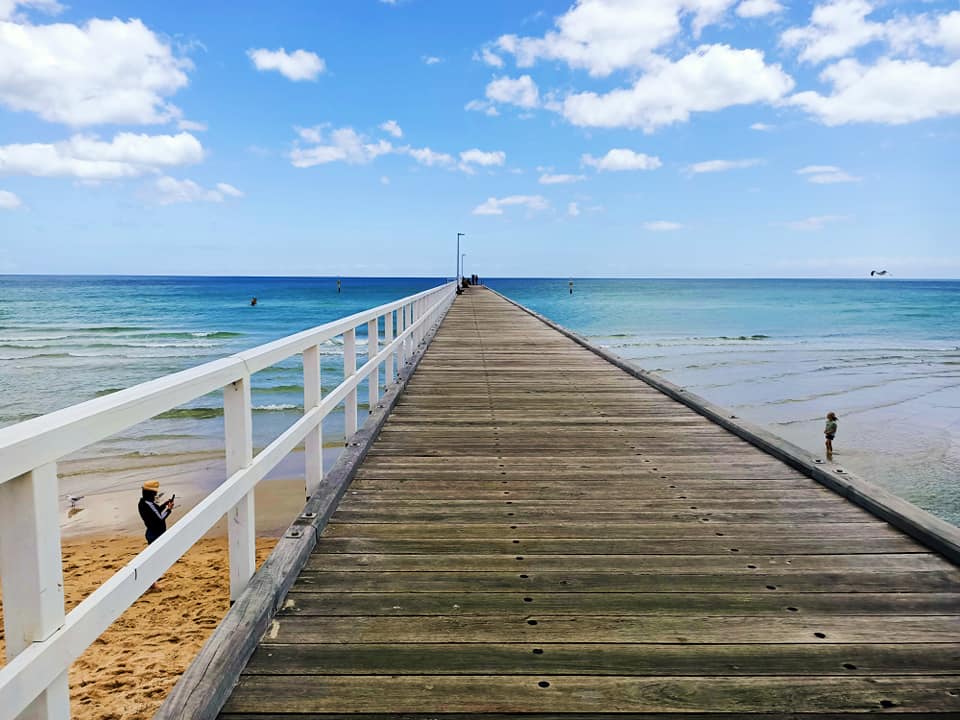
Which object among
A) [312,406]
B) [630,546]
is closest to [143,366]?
[312,406]

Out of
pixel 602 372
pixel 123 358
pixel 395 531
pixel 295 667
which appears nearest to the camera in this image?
pixel 295 667

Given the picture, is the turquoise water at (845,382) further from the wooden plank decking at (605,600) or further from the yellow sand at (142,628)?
the yellow sand at (142,628)

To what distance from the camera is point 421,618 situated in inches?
100

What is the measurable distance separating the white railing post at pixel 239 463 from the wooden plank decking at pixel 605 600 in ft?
0.84

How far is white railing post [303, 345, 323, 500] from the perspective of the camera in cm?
357

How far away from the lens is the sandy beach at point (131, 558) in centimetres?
523

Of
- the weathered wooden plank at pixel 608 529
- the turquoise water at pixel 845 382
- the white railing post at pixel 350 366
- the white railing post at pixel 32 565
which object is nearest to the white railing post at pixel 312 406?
the weathered wooden plank at pixel 608 529

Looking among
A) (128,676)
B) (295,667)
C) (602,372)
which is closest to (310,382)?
(295,667)

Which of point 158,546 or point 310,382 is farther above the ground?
point 310,382

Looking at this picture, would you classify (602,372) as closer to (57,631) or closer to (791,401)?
(57,631)

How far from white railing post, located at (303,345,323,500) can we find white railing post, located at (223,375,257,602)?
2.98 ft

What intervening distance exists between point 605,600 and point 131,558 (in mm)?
7449

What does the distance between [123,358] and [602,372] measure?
24.2 meters

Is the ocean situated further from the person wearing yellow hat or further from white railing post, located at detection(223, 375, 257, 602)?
white railing post, located at detection(223, 375, 257, 602)
